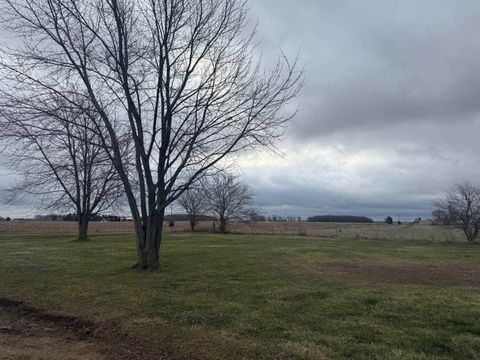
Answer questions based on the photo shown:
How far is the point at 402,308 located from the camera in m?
8.41

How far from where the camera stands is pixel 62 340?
7176 mm

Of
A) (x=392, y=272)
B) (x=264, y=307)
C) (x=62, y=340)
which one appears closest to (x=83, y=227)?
(x=392, y=272)

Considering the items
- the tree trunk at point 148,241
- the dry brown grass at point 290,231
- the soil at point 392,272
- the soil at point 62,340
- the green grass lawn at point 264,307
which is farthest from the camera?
the dry brown grass at point 290,231

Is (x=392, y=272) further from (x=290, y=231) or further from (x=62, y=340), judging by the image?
(x=290, y=231)

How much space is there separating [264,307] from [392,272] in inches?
287

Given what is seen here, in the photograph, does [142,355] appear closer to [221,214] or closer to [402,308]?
[402,308]

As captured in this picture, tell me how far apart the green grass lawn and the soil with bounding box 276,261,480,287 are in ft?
0.42

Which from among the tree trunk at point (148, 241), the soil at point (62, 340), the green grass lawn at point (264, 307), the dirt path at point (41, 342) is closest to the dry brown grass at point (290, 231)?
the green grass lawn at point (264, 307)

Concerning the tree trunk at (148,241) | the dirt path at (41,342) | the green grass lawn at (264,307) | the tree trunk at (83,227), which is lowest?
the dirt path at (41,342)

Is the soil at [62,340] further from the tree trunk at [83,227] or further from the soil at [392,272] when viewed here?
the tree trunk at [83,227]

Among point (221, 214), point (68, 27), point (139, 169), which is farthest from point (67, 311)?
point (221, 214)

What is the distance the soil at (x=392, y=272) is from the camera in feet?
40.8

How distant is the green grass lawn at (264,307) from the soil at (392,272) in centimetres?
13

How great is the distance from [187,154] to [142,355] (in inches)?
326
